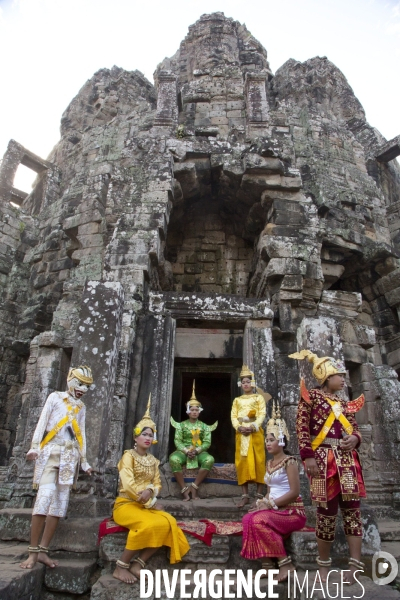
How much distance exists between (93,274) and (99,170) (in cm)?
620

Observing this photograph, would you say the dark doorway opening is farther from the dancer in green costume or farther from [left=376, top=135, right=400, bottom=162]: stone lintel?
[left=376, top=135, right=400, bottom=162]: stone lintel

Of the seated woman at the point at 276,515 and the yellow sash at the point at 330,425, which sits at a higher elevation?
the yellow sash at the point at 330,425

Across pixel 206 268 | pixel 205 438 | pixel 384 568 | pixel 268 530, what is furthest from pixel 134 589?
pixel 206 268

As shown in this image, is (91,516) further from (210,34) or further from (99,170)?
(210,34)

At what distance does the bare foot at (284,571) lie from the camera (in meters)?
3.63

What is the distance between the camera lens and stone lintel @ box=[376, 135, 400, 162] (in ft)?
47.0

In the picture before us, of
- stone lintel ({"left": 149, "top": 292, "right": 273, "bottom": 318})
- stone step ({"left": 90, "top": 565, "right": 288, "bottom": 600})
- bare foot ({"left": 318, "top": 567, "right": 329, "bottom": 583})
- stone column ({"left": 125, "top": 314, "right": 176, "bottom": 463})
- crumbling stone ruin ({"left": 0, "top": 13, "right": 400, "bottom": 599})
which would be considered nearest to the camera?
stone step ({"left": 90, "top": 565, "right": 288, "bottom": 600})

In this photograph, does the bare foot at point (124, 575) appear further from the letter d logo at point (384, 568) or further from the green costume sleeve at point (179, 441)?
the green costume sleeve at point (179, 441)

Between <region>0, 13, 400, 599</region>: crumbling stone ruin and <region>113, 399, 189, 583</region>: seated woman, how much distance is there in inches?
9.7

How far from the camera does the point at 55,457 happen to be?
13.5 feet

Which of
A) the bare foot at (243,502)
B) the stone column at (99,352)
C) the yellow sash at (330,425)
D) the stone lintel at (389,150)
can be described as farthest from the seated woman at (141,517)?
the stone lintel at (389,150)

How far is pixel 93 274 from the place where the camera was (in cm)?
967

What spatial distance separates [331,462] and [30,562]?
115 inches

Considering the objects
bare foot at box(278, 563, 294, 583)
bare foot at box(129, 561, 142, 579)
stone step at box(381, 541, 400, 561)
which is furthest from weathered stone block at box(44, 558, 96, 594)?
stone step at box(381, 541, 400, 561)
